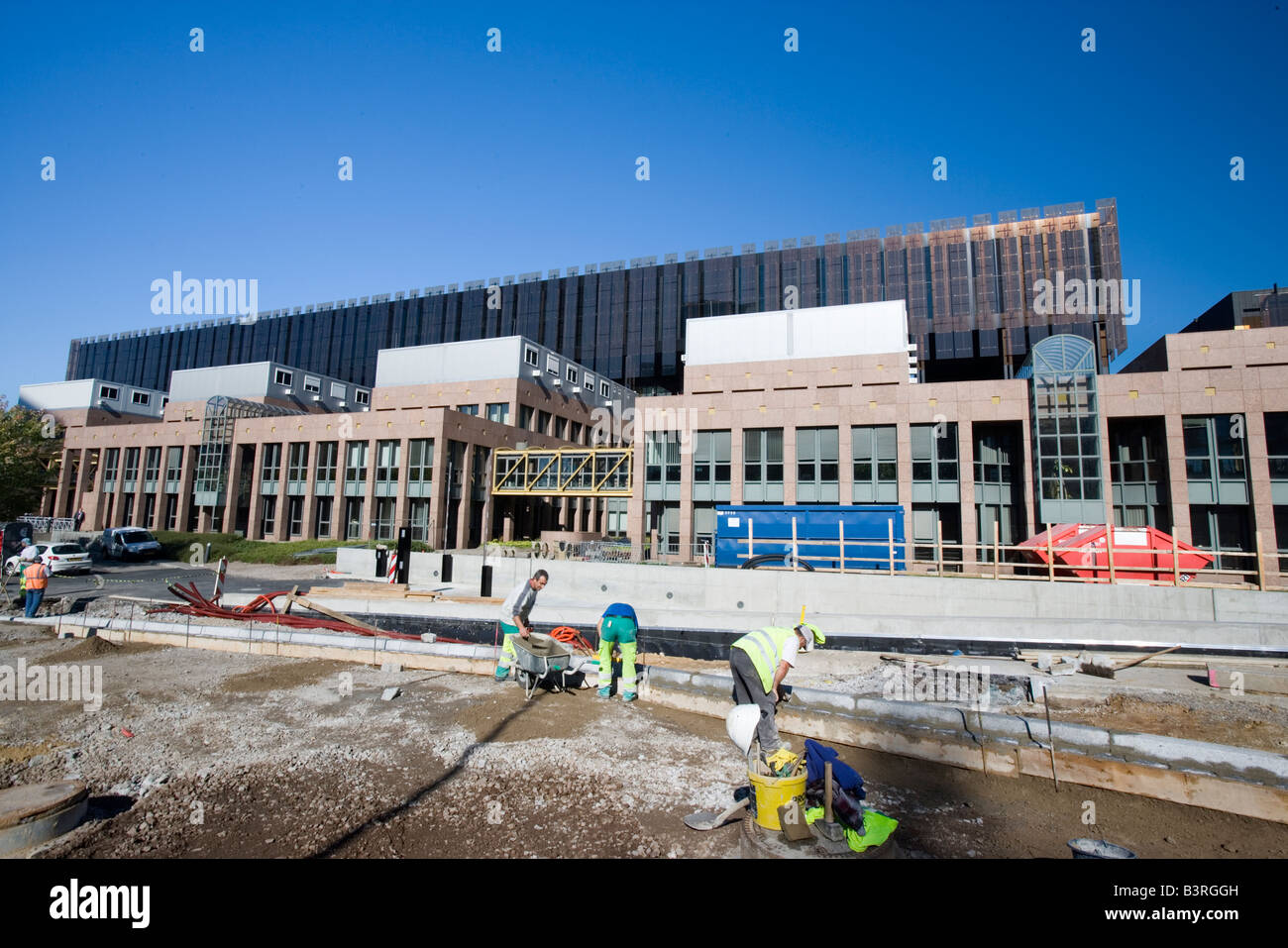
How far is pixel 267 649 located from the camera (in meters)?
11.3

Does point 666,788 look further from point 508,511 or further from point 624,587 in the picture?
point 508,511

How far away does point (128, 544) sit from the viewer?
113 feet

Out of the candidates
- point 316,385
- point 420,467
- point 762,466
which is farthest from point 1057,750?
point 316,385

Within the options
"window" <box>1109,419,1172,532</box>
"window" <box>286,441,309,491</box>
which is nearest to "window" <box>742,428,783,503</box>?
"window" <box>1109,419,1172,532</box>

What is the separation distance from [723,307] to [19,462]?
62526 millimetres

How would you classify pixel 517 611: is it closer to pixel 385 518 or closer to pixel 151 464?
pixel 385 518

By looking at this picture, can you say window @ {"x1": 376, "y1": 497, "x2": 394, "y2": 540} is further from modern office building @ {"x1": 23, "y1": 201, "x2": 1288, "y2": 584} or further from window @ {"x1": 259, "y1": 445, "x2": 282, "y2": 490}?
window @ {"x1": 259, "y1": 445, "x2": 282, "y2": 490}

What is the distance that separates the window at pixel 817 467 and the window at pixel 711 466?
10.5ft

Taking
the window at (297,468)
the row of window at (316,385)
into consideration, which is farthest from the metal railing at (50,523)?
the window at (297,468)

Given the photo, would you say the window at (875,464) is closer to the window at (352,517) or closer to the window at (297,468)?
the window at (352,517)

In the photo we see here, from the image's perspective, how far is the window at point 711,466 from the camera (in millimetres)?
28719
